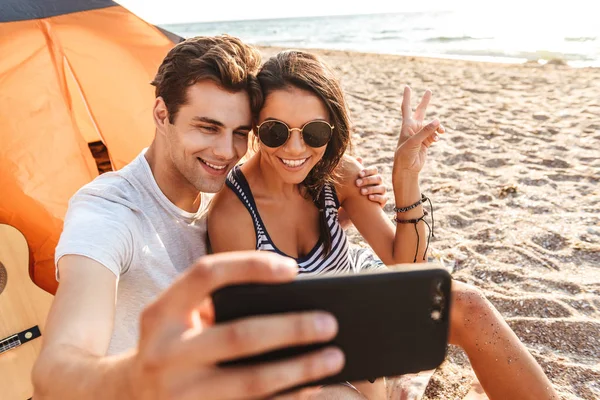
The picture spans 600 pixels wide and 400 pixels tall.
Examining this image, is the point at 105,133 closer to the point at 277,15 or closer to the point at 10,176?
the point at 10,176

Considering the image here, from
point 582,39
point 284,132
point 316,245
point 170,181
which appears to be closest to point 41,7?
point 170,181

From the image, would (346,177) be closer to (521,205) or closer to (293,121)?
(293,121)

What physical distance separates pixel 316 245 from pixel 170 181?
64 centimetres

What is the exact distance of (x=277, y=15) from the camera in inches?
2377

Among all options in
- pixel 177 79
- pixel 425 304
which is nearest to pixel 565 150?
pixel 177 79

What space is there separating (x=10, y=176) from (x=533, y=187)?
12.1ft

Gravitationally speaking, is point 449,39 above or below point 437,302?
below

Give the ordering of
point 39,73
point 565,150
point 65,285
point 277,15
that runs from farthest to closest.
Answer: point 277,15 → point 565,150 → point 39,73 → point 65,285

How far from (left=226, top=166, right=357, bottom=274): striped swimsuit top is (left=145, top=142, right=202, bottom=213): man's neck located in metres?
0.19

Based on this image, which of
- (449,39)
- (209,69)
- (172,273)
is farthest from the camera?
(449,39)

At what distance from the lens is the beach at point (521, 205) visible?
2.05 metres

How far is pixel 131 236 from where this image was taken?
Answer: 4.57 ft

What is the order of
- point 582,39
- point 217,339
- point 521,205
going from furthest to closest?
point 582,39
point 521,205
point 217,339

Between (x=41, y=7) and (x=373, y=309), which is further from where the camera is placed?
(x=41, y=7)
